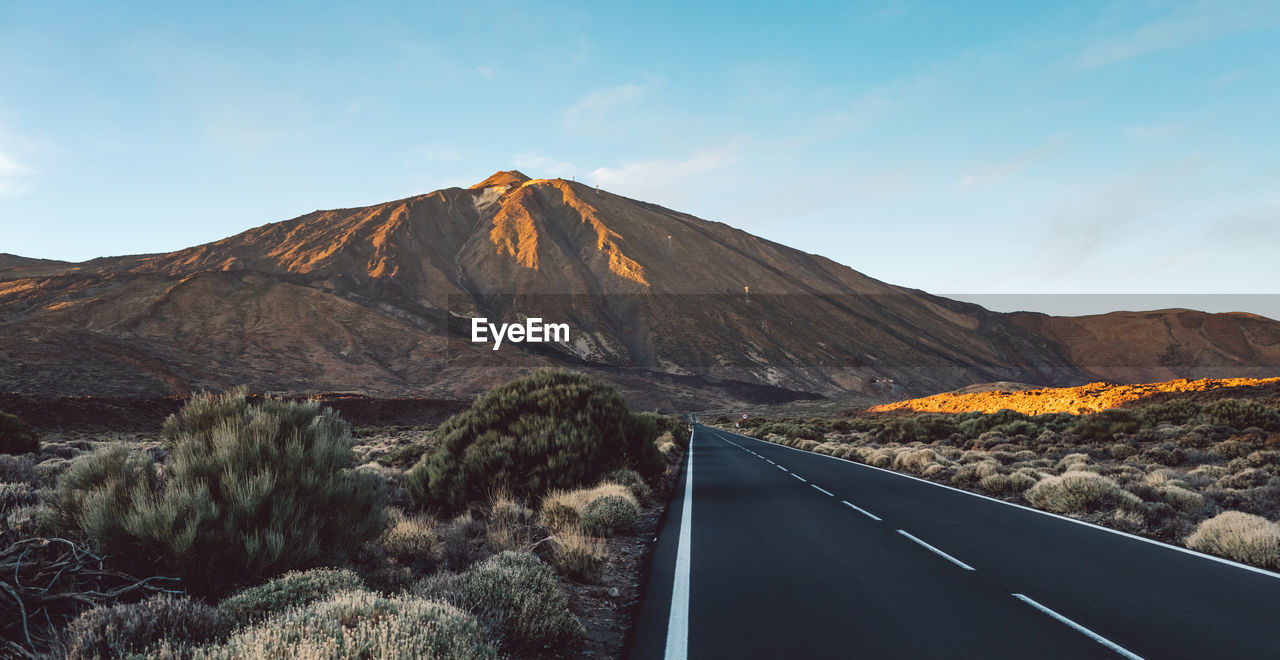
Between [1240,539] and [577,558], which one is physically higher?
[1240,539]

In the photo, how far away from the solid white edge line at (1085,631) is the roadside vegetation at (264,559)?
14.0 ft

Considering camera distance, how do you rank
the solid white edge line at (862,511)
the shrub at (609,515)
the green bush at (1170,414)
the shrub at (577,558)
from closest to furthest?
the shrub at (577,558)
the shrub at (609,515)
the solid white edge line at (862,511)
the green bush at (1170,414)

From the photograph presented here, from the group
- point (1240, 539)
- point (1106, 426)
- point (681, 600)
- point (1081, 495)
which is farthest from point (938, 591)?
point (1106, 426)

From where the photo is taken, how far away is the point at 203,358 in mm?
74062

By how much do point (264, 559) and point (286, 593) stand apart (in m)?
1.11

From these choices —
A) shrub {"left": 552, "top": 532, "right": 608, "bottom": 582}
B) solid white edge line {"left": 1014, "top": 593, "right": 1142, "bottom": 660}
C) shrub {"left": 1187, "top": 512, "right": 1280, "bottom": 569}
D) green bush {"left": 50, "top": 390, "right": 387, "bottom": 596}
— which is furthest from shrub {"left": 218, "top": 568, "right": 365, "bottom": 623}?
shrub {"left": 1187, "top": 512, "right": 1280, "bottom": 569}

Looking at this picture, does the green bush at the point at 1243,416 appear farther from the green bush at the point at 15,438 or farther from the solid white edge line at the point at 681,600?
the green bush at the point at 15,438

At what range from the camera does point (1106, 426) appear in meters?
24.1

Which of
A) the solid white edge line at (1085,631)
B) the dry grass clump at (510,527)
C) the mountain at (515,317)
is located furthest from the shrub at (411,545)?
the mountain at (515,317)

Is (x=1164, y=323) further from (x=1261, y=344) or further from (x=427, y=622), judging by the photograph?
(x=427, y=622)

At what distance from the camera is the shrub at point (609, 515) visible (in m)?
9.97

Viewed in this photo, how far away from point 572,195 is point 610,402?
15849cm

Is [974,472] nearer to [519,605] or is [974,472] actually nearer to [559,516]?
[559,516]

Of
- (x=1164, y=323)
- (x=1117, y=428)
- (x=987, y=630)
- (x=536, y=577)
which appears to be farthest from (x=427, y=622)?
(x=1164, y=323)
